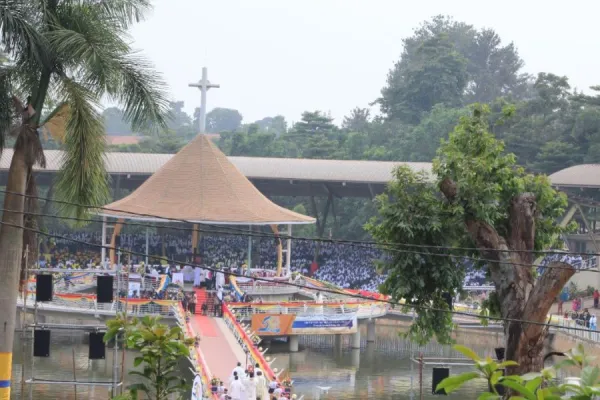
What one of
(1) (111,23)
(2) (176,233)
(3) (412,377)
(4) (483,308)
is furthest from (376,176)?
(1) (111,23)

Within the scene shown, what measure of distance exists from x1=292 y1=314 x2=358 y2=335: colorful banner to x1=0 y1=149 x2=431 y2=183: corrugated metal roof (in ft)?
38.8

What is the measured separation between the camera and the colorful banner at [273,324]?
3114cm

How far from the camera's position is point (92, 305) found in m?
31.7

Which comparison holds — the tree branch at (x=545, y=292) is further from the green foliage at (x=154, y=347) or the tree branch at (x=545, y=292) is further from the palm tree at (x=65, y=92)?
the green foliage at (x=154, y=347)

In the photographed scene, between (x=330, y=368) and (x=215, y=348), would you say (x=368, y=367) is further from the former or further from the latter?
(x=215, y=348)

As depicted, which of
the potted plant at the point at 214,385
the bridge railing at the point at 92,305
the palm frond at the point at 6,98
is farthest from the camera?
the bridge railing at the point at 92,305

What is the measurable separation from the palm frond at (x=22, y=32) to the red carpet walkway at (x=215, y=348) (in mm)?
11948

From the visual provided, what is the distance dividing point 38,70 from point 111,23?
0.93 metres

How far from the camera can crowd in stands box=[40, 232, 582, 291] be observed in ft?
137

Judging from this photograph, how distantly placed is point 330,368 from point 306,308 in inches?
99.7

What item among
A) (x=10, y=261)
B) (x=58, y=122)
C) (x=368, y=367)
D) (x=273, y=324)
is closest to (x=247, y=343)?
(x=368, y=367)

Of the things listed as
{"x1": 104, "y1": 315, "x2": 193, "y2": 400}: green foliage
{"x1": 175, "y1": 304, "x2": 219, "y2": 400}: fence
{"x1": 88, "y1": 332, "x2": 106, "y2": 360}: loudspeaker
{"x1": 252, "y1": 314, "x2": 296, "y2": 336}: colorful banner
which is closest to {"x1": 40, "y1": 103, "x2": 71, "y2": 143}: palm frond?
{"x1": 104, "y1": 315, "x2": 193, "y2": 400}: green foliage

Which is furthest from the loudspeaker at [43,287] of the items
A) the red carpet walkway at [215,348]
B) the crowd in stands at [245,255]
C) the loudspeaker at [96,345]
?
the crowd in stands at [245,255]

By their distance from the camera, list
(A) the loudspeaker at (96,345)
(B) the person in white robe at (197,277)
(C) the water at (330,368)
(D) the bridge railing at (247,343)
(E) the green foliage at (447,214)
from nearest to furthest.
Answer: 1. (E) the green foliage at (447,214)
2. (A) the loudspeaker at (96,345)
3. (D) the bridge railing at (247,343)
4. (C) the water at (330,368)
5. (B) the person in white robe at (197,277)
